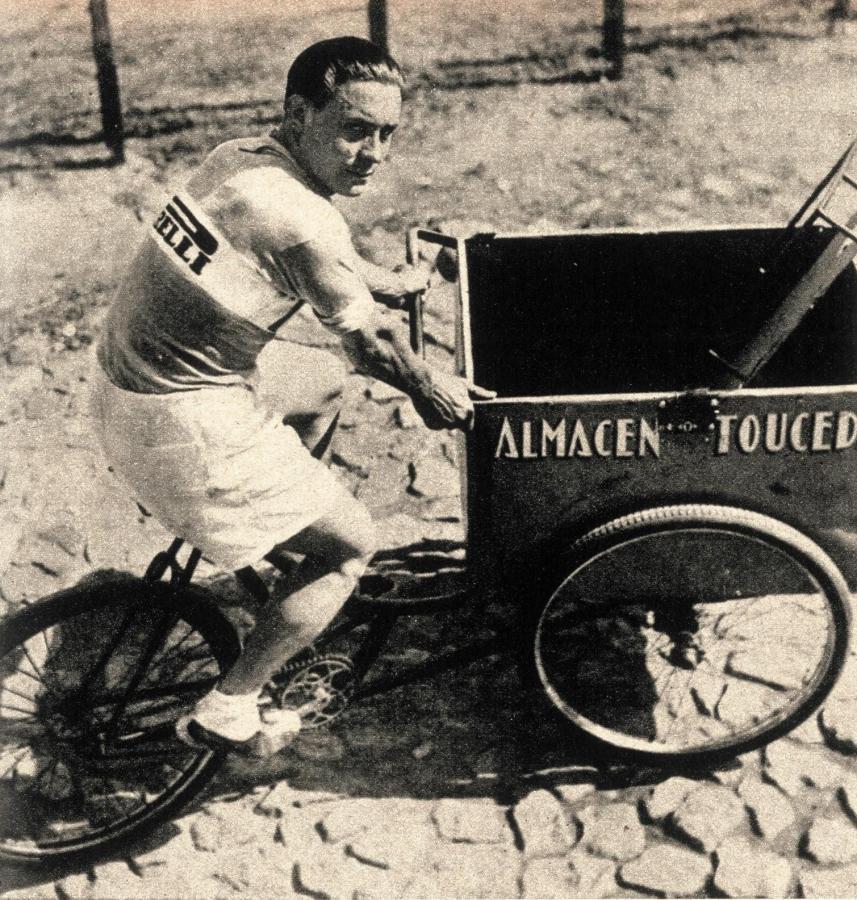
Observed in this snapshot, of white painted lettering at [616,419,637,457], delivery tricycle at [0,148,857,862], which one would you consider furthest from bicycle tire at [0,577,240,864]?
white painted lettering at [616,419,637,457]

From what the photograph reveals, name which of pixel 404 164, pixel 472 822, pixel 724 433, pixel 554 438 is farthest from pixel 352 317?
pixel 404 164

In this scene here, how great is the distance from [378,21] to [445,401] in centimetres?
503

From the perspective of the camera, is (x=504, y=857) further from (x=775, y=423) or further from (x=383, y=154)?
(x=383, y=154)

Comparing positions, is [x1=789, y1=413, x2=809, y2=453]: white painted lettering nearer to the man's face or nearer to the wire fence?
the man's face

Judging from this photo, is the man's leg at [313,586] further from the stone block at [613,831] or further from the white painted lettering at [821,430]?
the white painted lettering at [821,430]

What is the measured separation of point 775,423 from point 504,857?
147 cm

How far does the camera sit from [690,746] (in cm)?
359

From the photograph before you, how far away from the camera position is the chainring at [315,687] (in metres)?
3.50

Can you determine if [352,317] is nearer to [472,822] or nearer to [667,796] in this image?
[472,822]

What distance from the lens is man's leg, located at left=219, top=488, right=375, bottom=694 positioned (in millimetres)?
3133

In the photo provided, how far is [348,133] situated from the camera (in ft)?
9.12

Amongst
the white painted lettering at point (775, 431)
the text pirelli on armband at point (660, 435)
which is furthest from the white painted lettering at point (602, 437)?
the white painted lettering at point (775, 431)

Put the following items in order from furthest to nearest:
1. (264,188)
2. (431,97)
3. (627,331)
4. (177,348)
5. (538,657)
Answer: (431,97) → (627,331) → (538,657) → (177,348) → (264,188)

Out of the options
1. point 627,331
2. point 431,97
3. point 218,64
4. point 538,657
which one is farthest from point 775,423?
point 218,64
